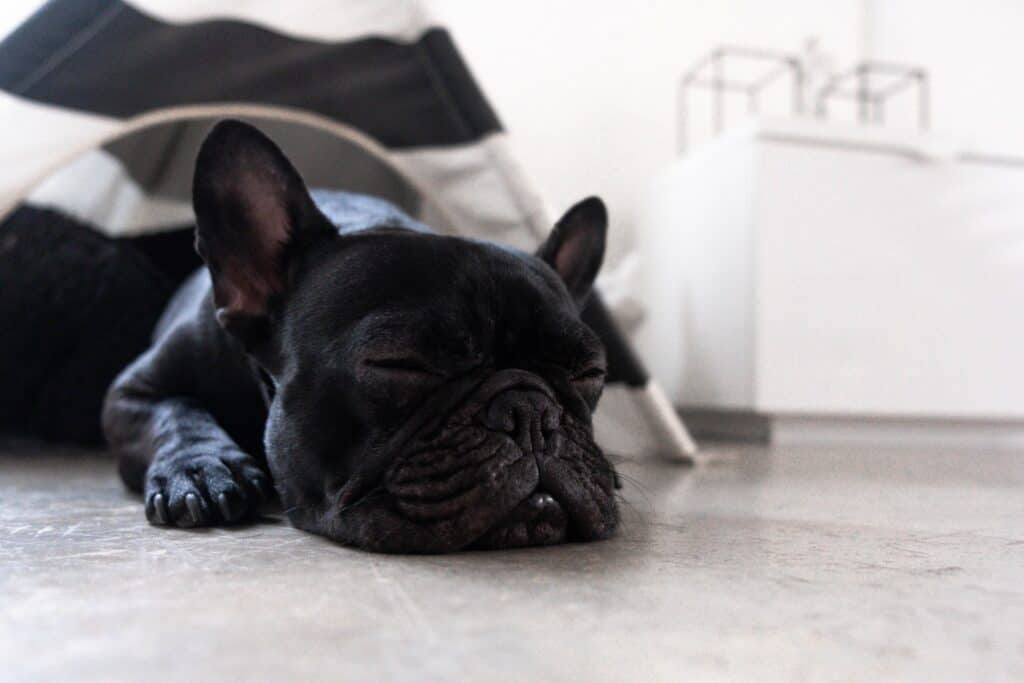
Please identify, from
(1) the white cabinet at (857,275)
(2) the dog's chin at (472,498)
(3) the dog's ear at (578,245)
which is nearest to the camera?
(2) the dog's chin at (472,498)

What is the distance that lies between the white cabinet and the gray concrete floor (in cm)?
181

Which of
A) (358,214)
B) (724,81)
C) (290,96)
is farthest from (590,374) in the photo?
(724,81)

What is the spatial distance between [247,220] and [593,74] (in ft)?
9.72

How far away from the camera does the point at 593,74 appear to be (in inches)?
156

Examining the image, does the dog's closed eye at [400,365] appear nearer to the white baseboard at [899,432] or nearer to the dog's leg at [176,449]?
the dog's leg at [176,449]

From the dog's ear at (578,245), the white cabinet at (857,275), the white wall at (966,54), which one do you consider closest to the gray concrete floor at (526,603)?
the dog's ear at (578,245)

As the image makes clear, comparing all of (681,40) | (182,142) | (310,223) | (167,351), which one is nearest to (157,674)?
(310,223)

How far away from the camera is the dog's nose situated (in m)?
1.04

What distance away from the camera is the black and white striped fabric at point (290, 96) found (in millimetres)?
1940

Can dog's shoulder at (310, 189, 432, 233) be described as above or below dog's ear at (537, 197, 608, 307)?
above

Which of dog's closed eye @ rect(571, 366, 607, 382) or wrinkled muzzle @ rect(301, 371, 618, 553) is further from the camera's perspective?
dog's closed eye @ rect(571, 366, 607, 382)

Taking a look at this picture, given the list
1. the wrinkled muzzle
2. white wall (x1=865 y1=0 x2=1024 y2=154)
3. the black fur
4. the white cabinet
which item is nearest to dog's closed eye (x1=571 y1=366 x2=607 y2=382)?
the black fur

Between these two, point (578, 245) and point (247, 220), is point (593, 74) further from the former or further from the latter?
point (247, 220)

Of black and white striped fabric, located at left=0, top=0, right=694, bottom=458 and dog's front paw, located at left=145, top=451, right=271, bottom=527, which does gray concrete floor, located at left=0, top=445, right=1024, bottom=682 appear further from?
black and white striped fabric, located at left=0, top=0, right=694, bottom=458
